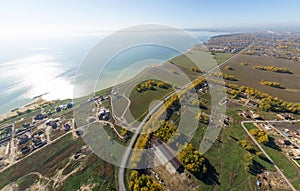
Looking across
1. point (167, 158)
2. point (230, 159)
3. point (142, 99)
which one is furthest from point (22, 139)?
point (230, 159)

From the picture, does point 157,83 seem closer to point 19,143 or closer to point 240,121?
point 240,121

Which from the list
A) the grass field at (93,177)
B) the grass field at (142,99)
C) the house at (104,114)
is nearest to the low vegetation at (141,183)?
the grass field at (93,177)

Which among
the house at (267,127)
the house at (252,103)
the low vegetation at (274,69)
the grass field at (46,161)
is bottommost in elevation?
the grass field at (46,161)

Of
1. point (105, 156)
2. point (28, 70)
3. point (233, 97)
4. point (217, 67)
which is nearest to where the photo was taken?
point (105, 156)

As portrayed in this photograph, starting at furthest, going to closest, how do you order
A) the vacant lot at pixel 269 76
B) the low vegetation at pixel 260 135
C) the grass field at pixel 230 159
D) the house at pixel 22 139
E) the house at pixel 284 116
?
the vacant lot at pixel 269 76 < the house at pixel 284 116 < the house at pixel 22 139 < the low vegetation at pixel 260 135 < the grass field at pixel 230 159

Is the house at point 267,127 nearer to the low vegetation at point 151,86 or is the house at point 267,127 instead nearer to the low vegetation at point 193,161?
the low vegetation at point 193,161

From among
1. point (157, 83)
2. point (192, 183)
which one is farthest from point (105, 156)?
point (157, 83)
